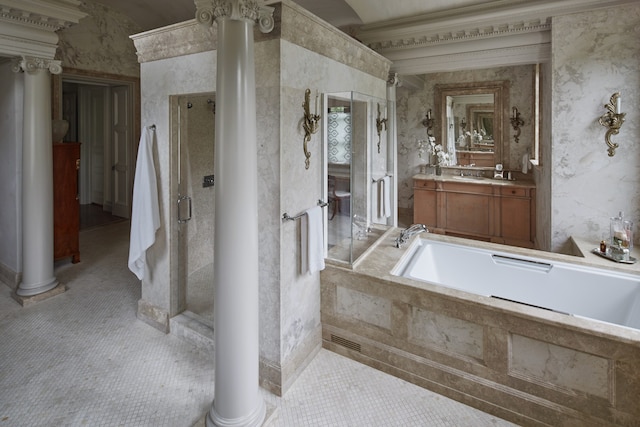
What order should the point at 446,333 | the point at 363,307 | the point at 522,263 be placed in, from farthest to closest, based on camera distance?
the point at 522,263 → the point at 363,307 → the point at 446,333

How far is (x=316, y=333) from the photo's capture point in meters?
2.48

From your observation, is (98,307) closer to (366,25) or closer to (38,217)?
(38,217)

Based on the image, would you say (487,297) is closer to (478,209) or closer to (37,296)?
(478,209)

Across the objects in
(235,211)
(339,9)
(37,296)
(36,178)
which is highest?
(339,9)

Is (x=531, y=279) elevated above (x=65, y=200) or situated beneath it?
situated beneath

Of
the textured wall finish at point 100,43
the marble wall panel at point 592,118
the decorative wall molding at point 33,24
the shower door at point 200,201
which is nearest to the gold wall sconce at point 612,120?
the marble wall panel at point 592,118

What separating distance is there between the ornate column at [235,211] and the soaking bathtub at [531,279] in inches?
45.1

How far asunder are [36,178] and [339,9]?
11.3ft

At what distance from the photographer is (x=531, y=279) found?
2617 millimetres

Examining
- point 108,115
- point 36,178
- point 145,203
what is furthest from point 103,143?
point 145,203

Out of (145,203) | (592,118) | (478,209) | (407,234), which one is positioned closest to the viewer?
(145,203)

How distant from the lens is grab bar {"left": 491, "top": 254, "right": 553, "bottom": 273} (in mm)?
2567

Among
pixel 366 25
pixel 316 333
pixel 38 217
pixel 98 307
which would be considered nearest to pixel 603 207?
pixel 316 333

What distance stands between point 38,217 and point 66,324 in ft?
3.55
